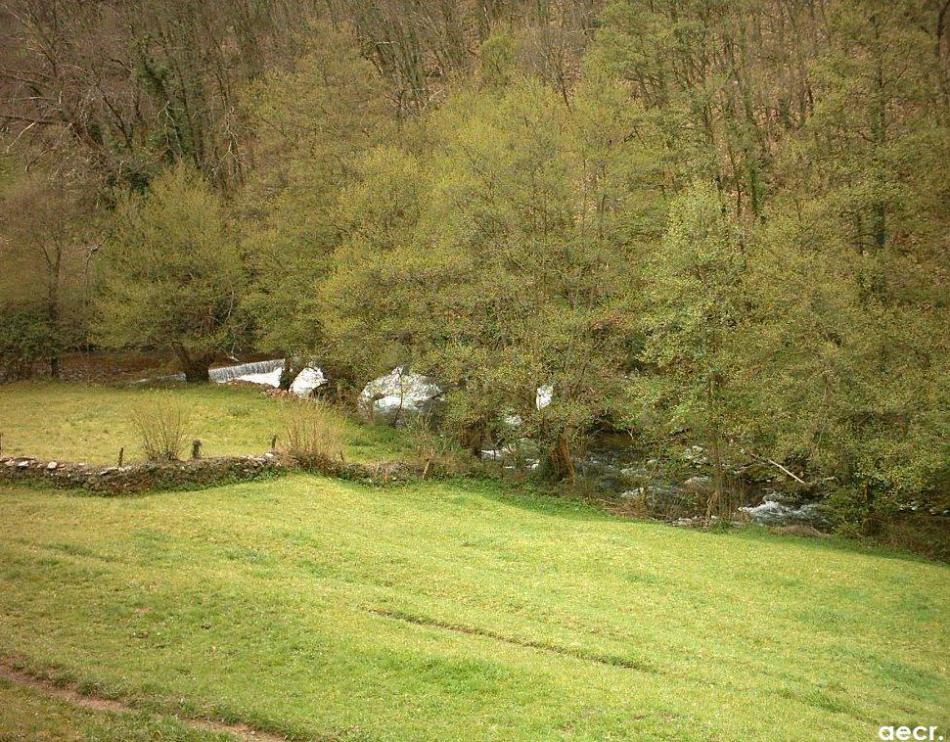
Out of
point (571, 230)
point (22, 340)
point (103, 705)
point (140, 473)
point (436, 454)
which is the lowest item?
point (436, 454)

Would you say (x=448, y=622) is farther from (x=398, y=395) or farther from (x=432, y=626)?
(x=398, y=395)

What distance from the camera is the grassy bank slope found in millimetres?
11141

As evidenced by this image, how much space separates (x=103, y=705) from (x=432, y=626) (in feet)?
18.1

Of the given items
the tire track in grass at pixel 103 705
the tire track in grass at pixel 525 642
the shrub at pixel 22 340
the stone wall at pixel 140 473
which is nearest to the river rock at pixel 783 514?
the tire track in grass at pixel 525 642

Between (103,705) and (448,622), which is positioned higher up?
(103,705)

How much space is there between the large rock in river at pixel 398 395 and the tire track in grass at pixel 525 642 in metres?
19.6

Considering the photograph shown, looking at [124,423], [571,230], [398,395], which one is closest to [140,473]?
[124,423]

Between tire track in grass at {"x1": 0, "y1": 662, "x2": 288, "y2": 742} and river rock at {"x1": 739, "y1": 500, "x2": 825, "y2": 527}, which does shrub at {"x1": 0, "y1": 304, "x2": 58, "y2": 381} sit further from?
river rock at {"x1": 739, "y1": 500, "x2": 825, "y2": 527}

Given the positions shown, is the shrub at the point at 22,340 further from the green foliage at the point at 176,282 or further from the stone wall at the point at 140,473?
the stone wall at the point at 140,473

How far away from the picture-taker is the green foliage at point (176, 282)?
40781 millimetres

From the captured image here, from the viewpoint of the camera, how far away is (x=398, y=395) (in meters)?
38.9

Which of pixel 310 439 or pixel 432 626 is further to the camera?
pixel 310 439

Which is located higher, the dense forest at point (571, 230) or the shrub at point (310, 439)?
the dense forest at point (571, 230)

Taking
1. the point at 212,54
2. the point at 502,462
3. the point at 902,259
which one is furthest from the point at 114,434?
the point at 212,54
